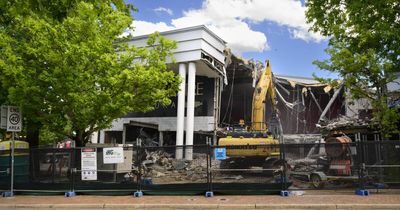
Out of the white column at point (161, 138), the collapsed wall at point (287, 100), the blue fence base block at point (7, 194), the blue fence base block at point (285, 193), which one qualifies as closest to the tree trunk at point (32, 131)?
the blue fence base block at point (7, 194)

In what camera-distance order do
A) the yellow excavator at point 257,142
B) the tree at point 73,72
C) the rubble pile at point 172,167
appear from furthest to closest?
the tree at point 73,72 → the rubble pile at point 172,167 → the yellow excavator at point 257,142

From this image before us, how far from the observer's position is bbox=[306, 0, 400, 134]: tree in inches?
494

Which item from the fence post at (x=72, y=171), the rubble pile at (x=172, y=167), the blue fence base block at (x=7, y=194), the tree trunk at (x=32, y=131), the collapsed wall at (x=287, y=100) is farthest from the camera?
the collapsed wall at (x=287, y=100)

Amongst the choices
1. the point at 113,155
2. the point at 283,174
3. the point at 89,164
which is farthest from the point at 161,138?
the point at 283,174

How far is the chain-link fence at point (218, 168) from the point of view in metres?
13.2

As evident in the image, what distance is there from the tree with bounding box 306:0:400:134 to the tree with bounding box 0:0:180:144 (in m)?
7.02

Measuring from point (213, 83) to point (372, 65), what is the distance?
56.0 ft

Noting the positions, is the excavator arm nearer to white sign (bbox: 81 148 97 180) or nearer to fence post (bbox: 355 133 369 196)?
fence post (bbox: 355 133 369 196)

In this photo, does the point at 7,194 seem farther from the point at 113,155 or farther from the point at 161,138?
the point at 161,138

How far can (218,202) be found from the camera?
1212cm

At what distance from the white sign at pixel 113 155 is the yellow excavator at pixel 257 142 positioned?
3615 mm

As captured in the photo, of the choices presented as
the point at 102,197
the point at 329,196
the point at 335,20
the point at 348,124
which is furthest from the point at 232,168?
the point at 348,124

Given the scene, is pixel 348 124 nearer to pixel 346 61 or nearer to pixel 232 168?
pixel 346 61

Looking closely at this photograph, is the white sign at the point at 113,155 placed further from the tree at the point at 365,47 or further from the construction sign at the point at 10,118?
the tree at the point at 365,47
